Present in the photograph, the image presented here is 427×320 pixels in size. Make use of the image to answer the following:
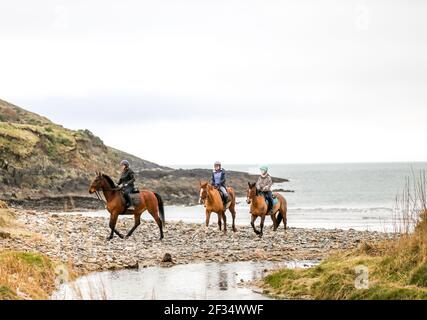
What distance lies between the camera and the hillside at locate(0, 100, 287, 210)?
64938 millimetres

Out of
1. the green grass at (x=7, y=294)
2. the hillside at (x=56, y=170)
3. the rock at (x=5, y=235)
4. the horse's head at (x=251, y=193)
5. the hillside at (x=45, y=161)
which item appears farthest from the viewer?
the hillside at (x=45, y=161)

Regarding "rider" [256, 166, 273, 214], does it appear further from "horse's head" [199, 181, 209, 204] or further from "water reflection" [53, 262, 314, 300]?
"water reflection" [53, 262, 314, 300]

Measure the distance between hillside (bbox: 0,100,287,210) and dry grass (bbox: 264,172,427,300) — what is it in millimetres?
44851

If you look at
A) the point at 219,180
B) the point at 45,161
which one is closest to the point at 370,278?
the point at 219,180

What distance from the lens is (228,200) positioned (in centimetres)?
2753

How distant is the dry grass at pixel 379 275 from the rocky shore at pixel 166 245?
237 cm

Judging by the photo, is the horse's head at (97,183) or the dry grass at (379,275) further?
the horse's head at (97,183)

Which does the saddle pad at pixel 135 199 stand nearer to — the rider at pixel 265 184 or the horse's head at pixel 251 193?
the horse's head at pixel 251 193

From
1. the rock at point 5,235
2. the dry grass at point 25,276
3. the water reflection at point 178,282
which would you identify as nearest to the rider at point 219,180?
the water reflection at point 178,282

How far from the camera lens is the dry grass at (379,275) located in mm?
11969

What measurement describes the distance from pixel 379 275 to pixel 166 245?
10.9 metres

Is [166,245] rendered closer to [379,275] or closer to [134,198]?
[134,198]

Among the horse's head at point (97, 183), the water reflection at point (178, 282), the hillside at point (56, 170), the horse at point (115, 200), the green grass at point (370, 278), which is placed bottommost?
the water reflection at point (178, 282)
